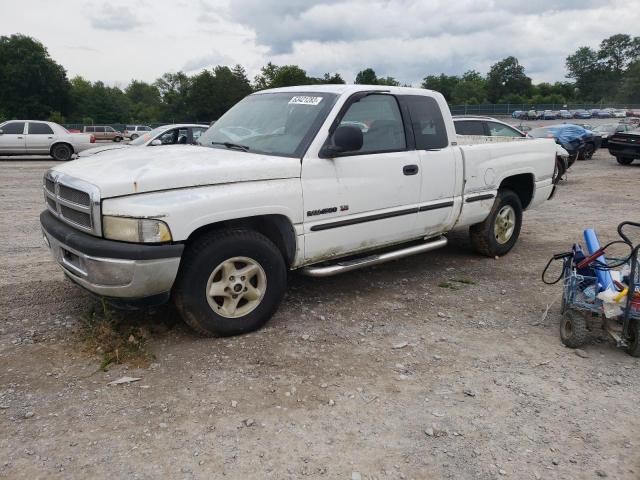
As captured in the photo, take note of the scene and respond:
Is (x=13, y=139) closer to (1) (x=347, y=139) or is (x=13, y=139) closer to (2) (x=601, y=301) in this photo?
(1) (x=347, y=139)

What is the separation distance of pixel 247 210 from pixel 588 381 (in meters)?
2.59

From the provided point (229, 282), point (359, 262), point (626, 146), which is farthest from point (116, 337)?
point (626, 146)

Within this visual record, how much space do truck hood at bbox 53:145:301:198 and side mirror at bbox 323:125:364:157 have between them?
37 cm

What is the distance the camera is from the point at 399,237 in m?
4.96

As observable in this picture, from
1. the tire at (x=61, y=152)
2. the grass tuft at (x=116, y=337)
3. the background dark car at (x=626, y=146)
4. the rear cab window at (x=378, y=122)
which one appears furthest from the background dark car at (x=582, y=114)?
the grass tuft at (x=116, y=337)

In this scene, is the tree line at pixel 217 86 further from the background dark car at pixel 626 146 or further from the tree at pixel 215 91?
the background dark car at pixel 626 146

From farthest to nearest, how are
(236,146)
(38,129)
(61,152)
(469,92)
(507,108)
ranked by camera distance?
(469,92)
(507,108)
(61,152)
(38,129)
(236,146)

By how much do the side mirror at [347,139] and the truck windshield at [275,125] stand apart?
0.22m

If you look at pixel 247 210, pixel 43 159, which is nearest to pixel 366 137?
pixel 247 210

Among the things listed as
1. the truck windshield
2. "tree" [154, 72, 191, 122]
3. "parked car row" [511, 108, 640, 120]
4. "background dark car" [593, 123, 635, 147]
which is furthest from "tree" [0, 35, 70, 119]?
the truck windshield

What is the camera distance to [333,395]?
3289mm

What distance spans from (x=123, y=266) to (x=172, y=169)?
2.43ft

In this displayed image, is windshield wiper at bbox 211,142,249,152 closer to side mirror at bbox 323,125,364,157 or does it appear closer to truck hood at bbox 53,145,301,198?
truck hood at bbox 53,145,301,198

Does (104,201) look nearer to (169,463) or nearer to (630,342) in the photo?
(169,463)
